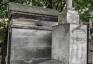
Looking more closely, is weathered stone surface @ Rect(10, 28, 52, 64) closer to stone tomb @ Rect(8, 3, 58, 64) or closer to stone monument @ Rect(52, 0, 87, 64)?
stone tomb @ Rect(8, 3, 58, 64)

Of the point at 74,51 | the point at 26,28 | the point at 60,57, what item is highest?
the point at 26,28

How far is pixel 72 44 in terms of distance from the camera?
4.45 metres

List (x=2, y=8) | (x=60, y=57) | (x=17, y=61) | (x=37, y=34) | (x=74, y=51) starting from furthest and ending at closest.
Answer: (x=2, y=8) → (x=37, y=34) → (x=17, y=61) → (x=60, y=57) → (x=74, y=51)

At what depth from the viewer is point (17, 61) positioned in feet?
18.4

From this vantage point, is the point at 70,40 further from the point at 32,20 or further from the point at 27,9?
the point at 27,9

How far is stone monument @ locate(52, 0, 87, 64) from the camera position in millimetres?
4441

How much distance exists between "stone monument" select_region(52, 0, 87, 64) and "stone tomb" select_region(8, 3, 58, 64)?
1.22 metres

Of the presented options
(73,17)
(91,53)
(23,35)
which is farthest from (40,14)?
(91,53)

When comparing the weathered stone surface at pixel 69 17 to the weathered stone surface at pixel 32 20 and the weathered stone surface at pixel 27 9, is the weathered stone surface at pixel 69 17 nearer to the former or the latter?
the weathered stone surface at pixel 32 20

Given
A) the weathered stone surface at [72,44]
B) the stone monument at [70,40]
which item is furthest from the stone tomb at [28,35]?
the weathered stone surface at [72,44]

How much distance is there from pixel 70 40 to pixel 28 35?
258 cm

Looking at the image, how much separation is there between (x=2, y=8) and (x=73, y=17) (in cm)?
676

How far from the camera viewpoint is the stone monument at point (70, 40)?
4441 millimetres

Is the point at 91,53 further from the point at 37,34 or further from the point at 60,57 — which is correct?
the point at 37,34
